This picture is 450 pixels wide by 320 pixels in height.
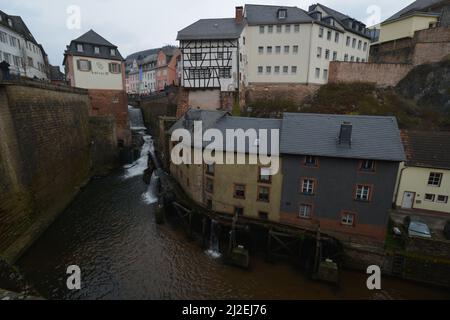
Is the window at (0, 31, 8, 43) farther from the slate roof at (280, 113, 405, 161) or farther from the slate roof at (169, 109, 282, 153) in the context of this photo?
the slate roof at (280, 113, 405, 161)

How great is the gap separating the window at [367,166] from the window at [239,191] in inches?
299

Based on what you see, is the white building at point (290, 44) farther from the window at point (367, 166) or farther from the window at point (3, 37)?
the window at point (3, 37)

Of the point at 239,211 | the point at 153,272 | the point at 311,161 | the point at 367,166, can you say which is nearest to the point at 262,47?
the point at 311,161

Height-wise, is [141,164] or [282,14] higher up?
[282,14]

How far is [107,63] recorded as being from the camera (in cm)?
3322

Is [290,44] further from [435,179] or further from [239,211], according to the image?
[239,211]

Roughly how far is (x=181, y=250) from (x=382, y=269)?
40.8ft

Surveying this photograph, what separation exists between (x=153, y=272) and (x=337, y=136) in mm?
14183

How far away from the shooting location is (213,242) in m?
17.2

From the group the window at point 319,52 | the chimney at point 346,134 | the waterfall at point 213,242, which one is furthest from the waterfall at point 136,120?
the chimney at point 346,134

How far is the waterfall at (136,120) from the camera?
1867 inches

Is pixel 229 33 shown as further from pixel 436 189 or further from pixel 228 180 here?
pixel 436 189

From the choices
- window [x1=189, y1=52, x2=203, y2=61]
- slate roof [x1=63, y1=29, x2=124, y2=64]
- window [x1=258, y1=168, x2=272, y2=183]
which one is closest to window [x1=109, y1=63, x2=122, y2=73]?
slate roof [x1=63, y1=29, x2=124, y2=64]

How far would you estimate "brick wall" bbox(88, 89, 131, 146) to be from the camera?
33156mm
